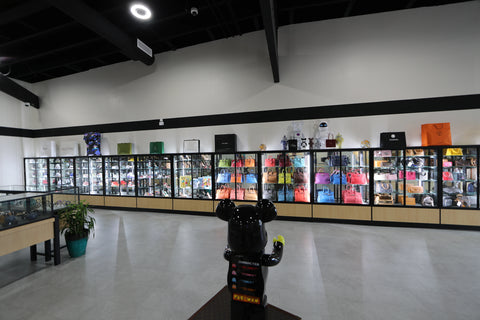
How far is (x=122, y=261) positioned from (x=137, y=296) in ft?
3.51

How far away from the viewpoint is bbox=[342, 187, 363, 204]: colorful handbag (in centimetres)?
498

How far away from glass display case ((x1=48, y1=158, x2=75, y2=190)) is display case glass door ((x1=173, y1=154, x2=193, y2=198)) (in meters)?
4.25

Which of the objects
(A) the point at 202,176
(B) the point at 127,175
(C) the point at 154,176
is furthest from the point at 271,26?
(B) the point at 127,175

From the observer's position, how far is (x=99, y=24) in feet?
15.5

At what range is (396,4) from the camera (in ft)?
16.1

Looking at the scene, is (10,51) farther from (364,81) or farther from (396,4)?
(396,4)

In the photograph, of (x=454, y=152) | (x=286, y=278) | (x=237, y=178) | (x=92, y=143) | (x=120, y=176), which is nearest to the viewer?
(x=286, y=278)

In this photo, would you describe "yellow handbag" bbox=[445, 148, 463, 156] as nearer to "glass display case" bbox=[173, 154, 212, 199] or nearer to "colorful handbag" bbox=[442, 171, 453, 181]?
"colorful handbag" bbox=[442, 171, 453, 181]

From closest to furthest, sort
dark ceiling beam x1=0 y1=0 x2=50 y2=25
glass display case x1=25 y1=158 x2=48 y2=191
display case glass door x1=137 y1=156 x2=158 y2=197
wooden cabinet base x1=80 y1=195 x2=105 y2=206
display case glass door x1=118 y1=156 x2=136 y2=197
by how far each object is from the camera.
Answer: dark ceiling beam x1=0 y1=0 x2=50 y2=25 < display case glass door x1=137 y1=156 x2=158 y2=197 < display case glass door x1=118 y1=156 x2=136 y2=197 < wooden cabinet base x1=80 y1=195 x2=105 y2=206 < glass display case x1=25 y1=158 x2=48 y2=191

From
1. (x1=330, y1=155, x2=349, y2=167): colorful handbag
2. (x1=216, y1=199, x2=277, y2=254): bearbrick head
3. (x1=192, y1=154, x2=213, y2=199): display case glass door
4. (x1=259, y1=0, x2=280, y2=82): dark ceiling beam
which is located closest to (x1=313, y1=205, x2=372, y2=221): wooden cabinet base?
(x1=330, y1=155, x2=349, y2=167): colorful handbag

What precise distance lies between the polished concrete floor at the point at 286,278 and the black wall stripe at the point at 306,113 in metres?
2.76

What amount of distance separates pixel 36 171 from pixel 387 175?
1192 centimetres

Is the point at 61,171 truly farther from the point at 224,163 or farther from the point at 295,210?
the point at 295,210

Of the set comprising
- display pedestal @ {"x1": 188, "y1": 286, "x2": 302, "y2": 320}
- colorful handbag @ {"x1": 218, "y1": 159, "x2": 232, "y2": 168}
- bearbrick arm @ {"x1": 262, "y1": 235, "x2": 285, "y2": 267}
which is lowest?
display pedestal @ {"x1": 188, "y1": 286, "x2": 302, "y2": 320}
